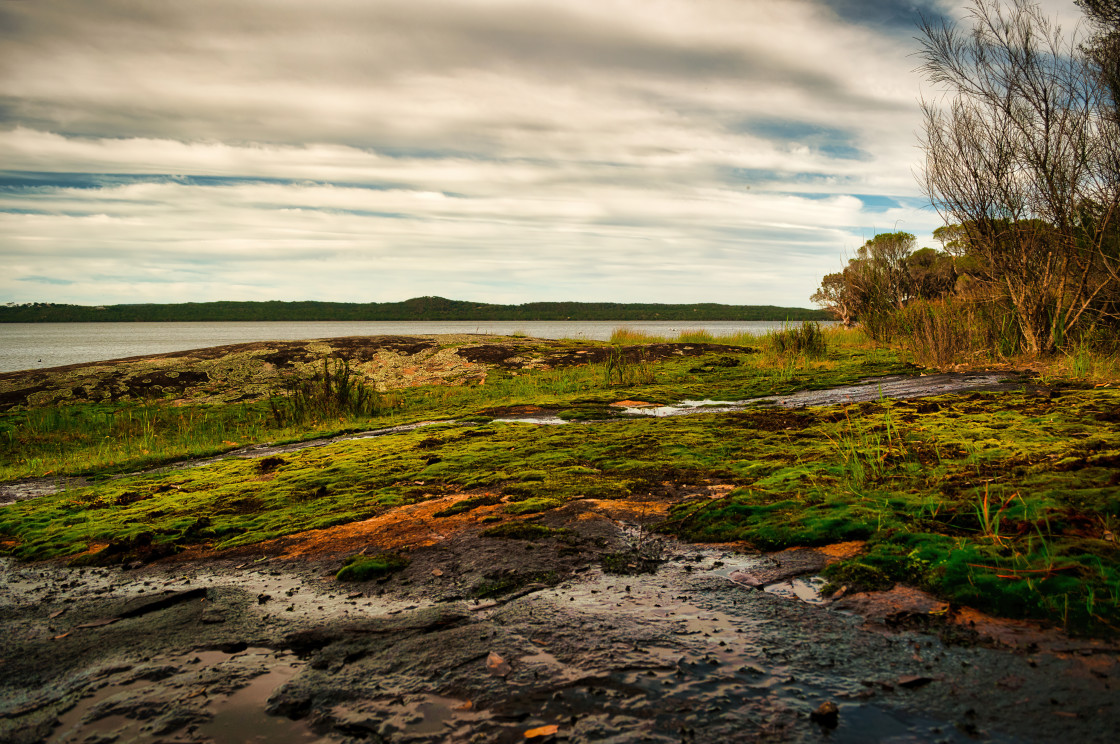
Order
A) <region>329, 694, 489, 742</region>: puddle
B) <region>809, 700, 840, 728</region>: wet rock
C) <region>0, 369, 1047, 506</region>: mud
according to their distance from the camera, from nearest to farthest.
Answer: <region>809, 700, 840, 728</region>: wet rock < <region>329, 694, 489, 742</region>: puddle < <region>0, 369, 1047, 506</region>: mud

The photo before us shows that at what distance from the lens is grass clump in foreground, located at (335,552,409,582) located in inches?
131

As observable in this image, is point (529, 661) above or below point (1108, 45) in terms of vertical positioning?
below

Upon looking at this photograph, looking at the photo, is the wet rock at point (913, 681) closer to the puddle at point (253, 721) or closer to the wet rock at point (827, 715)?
the wet rock at point (827, 715)

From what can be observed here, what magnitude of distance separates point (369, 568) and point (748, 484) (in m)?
2.54

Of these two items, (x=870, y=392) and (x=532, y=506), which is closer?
(x=532, y=506)

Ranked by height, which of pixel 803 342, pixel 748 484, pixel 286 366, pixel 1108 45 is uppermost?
pixel 1108 45

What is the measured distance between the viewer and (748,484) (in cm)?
441

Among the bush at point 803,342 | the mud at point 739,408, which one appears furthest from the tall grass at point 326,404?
the bush at point 803,342

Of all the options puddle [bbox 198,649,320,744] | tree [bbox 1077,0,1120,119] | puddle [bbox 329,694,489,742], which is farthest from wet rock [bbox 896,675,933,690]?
tree [bbox 1077,0,1120,119]

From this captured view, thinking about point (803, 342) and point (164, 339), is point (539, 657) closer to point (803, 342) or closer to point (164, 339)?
point (803, 342)

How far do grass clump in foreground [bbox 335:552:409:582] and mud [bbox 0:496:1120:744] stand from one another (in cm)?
8

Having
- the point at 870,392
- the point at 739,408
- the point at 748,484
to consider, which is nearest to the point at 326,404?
the point at 739,408

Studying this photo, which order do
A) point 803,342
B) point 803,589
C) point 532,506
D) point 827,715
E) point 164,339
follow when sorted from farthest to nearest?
1. point 164,339
2. point 803,342
3. point 532,506
4. point 803,589
5. point 827,715

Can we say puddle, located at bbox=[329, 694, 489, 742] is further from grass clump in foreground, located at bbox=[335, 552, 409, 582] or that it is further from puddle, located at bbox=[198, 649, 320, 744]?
grass clump in foreground, located at bbox=[335, 552, 409, 582]
